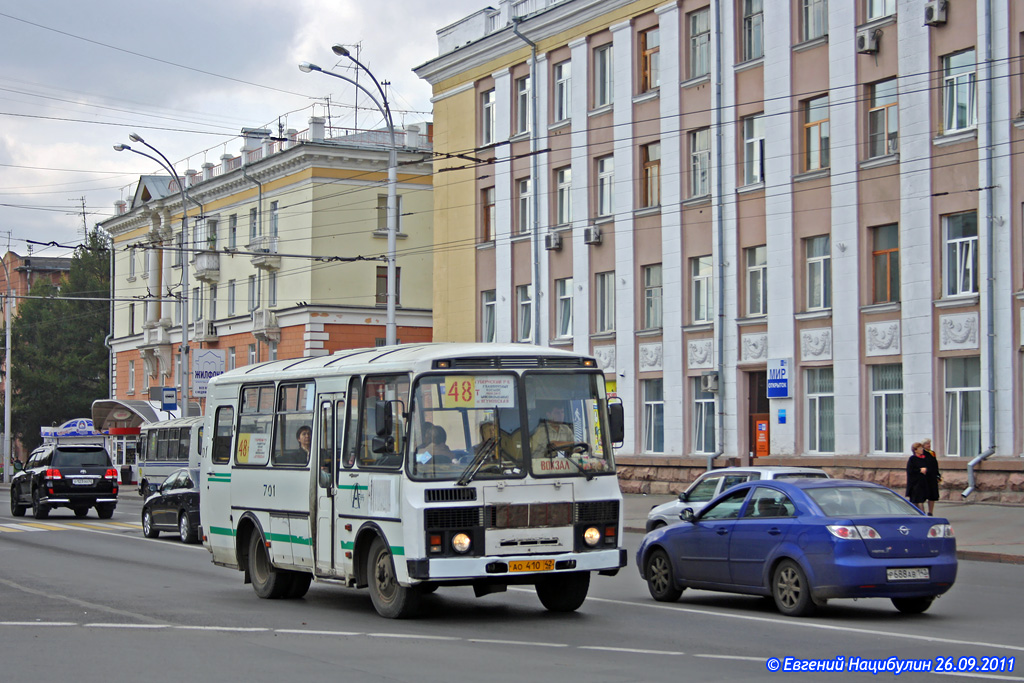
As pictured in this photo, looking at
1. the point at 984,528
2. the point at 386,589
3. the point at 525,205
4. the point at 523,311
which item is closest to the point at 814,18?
the point at 525,205

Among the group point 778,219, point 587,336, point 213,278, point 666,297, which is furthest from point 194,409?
point 778,219

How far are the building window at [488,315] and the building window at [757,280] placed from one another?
11204mm

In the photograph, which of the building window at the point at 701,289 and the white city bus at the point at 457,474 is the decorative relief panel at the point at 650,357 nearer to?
the building window at the point at 701,289

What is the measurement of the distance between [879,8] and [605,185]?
10.6 m

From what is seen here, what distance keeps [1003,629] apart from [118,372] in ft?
227

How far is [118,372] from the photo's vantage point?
76.1m

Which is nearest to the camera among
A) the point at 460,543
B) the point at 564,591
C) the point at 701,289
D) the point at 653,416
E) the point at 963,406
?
the point at 460,543

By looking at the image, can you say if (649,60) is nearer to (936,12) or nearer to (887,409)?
(936,12)

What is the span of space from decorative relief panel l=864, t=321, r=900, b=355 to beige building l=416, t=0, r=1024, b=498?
0.05 meters

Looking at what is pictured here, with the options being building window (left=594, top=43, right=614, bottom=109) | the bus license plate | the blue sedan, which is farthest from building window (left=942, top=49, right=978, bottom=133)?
the bus license plate

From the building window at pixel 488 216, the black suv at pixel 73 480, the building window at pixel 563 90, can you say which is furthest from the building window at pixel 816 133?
the black suv at pixel 73 480

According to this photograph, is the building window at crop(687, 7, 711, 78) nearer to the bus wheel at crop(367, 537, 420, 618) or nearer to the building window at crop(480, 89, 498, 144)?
the building window at crop(480, 89, 498, 144)

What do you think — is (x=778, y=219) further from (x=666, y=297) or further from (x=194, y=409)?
(x=194, y=409)

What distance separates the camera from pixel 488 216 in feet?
144
